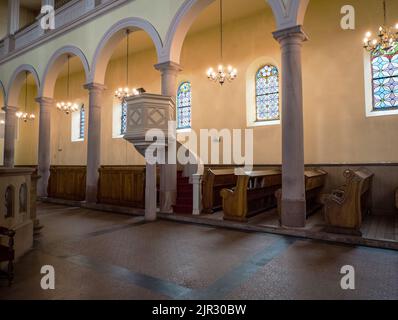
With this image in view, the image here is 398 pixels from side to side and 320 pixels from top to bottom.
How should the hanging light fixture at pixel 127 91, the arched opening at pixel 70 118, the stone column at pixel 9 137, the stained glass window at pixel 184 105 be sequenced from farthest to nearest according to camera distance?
the arched opening at pixel 70 118, the stone column at pixel 9 137, the stained glass window at pixel 184 105, the hanging light fixture at pixel 127 91

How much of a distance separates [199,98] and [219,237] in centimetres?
660

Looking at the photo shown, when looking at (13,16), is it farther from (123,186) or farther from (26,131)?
(123,186)

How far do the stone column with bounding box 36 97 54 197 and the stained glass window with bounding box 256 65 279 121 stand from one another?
789 cm

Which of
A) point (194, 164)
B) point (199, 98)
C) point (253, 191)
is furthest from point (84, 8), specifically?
point (253, 191)

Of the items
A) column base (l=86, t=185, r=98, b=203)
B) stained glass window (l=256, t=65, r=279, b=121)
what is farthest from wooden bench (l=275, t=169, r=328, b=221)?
column base (l=86, t=185, r=98, b=203)

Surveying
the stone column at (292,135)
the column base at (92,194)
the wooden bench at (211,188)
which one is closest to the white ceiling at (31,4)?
the column base at (92,194)

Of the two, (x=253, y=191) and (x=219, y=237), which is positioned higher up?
(x=253, y=191)

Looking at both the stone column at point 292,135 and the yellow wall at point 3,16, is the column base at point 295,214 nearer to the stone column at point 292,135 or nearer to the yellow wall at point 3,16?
the stone column at point 292,135

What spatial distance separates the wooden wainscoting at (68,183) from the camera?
30.7 ft

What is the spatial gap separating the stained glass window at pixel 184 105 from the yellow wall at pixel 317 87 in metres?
0.37

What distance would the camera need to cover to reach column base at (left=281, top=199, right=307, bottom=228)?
5074mm

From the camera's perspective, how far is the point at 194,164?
7996mm

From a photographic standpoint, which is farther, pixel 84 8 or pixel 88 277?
pixel 84 8
